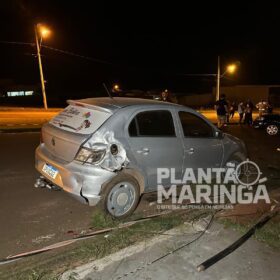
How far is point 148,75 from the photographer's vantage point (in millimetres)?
69188

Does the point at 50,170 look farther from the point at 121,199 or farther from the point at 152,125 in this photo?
the point at 152,125

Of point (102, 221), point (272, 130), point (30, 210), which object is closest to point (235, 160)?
point (102, 221)

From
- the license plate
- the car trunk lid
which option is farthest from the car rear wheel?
the license plate

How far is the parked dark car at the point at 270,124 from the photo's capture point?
1495 cm

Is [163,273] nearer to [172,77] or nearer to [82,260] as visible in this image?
[82,260]

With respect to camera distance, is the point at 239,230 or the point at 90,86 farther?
the point at 90,86

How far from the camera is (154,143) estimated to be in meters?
4.81

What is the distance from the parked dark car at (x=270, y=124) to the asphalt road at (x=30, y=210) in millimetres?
7321

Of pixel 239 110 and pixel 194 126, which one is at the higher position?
pixel 194 126

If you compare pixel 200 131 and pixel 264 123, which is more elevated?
pixel 200 131

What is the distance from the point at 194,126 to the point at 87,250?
2856 mm

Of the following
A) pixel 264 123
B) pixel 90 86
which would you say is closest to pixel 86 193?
pixel 264 123

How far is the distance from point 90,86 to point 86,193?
214 ft

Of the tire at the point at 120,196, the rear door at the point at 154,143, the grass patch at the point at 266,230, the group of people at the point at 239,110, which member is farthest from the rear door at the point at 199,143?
the group of people at the point at 239,110
